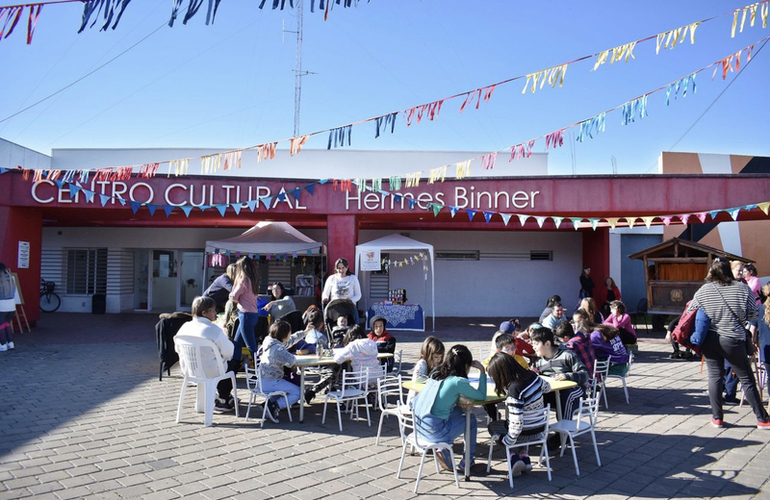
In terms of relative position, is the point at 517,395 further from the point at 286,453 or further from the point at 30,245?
the point at 30,245

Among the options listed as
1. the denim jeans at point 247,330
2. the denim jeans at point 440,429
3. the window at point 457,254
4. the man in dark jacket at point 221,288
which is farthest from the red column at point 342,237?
the denim jeans at point 440,429

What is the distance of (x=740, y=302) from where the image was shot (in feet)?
17.8

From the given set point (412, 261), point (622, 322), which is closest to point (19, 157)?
point (412, 261)

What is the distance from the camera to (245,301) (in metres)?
6.87

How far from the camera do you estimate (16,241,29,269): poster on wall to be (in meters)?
12.4

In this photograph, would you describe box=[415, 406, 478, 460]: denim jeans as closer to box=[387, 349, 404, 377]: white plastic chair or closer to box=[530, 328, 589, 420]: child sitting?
box=[530, 328, 589, 420]: child sitting

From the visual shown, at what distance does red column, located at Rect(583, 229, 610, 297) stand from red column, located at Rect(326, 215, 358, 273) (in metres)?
7.39

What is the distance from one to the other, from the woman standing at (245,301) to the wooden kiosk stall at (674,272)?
931 cm

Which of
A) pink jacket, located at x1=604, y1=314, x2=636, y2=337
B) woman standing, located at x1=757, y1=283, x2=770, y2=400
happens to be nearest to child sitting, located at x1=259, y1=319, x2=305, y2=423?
pink jacket, located at x1=604, y1=314, x2=636, y2=337

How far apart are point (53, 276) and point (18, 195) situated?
586 cm

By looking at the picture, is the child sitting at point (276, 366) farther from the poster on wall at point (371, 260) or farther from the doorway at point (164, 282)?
the doorway at point (164, 282)

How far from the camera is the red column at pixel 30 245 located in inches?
474

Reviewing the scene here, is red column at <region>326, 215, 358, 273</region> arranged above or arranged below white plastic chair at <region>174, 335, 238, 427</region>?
above

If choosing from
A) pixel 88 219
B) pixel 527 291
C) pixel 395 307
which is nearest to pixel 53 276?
pixel 88 219
